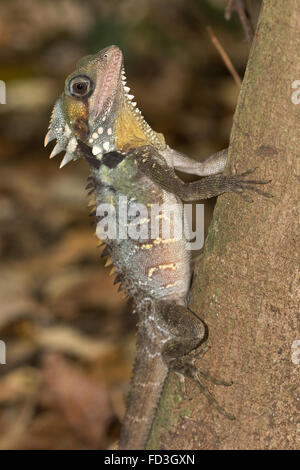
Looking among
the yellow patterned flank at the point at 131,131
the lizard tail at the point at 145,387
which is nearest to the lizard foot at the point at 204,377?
the lizard tail at the point at 145,387

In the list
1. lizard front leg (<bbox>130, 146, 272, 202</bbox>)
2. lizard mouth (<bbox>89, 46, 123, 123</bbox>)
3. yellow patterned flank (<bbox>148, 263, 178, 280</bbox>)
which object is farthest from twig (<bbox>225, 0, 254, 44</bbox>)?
yellow patterned flank (<bbox>148, 263, 178, 280</bbox>)

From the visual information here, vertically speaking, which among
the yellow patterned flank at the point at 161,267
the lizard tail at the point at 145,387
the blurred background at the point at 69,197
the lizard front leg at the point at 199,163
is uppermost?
the lizard front leg at the point at 199,163

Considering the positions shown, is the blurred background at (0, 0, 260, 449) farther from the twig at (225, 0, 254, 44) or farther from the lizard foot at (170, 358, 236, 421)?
the lizard foot at (170, 358, 236, 421)

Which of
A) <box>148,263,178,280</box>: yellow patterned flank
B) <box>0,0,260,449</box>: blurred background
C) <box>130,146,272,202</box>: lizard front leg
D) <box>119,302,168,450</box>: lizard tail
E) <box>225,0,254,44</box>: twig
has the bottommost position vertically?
<box>0,0,260,449</box>: blurred background

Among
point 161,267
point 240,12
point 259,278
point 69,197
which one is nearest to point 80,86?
point 240,12

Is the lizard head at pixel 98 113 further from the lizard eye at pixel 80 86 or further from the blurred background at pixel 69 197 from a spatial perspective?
the blurred background at pixel 69 197
